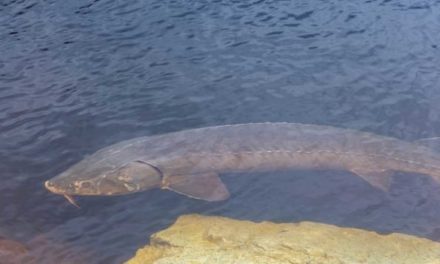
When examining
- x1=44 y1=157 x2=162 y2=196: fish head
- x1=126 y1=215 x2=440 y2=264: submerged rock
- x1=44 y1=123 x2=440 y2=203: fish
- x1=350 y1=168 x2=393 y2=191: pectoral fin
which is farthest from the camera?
x1=350 y1=168 x2=393 y2=191: pectoral fin

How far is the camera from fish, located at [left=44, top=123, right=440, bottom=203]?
7762mm

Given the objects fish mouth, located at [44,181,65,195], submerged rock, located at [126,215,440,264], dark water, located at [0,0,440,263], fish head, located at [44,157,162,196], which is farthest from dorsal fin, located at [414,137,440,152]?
fish mouth, located at [44,181,65,195]

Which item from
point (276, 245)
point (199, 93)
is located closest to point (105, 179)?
point (276, 245)

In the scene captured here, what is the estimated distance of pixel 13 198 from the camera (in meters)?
8.03

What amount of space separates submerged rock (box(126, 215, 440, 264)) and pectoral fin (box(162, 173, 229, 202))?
2.08 feet

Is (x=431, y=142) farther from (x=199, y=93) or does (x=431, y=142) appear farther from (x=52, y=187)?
(x=52, y=187)

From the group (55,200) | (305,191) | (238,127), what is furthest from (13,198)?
(305,191)

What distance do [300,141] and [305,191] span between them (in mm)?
786

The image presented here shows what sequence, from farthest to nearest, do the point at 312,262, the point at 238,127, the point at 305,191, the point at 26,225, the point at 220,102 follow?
the point at 220,102 < the point at 238,127 < the point at 305,191 < the point at 26,225 < the point at 312,262

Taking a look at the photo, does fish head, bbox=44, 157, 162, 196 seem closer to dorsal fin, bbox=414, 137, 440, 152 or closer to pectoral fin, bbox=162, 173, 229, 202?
pectoral fin, bbox=162, 173, 229, 202

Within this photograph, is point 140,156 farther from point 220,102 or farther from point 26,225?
point 220,102

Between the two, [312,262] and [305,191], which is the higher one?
[312,262]

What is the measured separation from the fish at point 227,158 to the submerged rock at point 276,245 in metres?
1.02

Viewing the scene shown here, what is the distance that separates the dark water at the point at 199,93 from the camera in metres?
7.64
